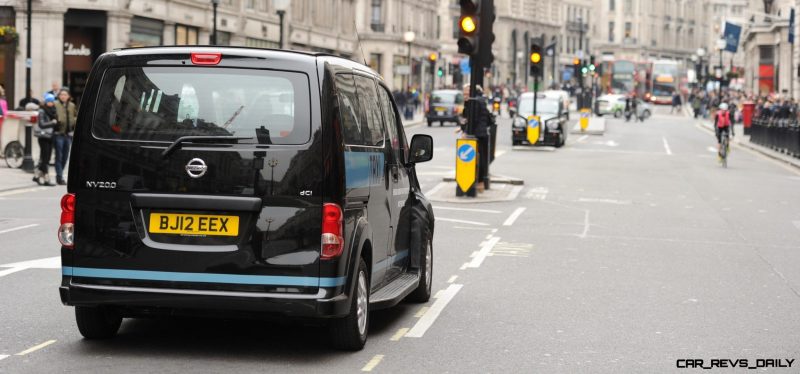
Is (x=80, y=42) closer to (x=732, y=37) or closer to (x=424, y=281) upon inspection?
(x=424, y=281)

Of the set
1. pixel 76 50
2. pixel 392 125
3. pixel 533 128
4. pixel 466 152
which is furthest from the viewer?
pixel 533 128

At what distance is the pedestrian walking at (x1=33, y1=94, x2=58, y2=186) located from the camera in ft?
76.7

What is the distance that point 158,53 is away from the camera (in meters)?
7.72

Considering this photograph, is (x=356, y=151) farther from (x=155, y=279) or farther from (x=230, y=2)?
(x=230, y=2)

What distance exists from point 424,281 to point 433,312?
0.34m

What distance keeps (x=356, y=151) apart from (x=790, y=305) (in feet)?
15.1

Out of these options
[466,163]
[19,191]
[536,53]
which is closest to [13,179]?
[19,191]

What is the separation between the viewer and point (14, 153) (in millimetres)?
27172

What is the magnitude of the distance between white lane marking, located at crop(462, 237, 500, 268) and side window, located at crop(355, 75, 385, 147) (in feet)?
14.1

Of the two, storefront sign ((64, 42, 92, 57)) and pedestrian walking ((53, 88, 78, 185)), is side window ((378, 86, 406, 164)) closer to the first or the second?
pedestrian walking ((53, 88, 78, 185))

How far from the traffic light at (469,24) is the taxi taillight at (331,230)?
42.8 ft

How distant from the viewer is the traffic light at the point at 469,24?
2033 cm

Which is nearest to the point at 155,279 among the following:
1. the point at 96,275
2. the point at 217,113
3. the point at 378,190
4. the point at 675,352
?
the point at 96,275

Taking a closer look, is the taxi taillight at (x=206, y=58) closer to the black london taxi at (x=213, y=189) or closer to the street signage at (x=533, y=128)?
the black london taxi at (x=213, y=189)
